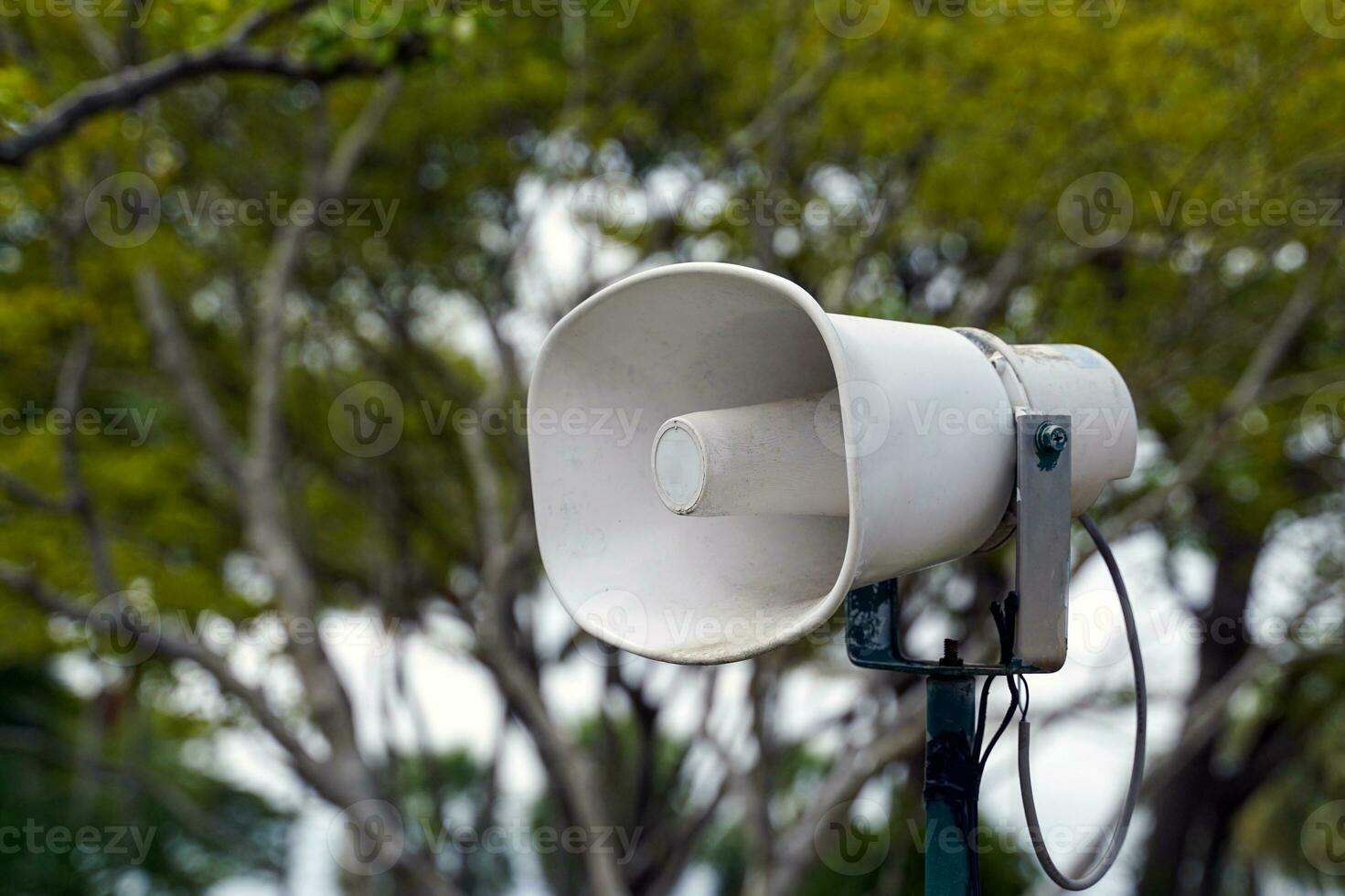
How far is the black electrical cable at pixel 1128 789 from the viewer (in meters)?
1.96

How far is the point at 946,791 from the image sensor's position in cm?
199

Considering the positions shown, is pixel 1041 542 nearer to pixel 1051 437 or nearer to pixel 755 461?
pixel 1051 437

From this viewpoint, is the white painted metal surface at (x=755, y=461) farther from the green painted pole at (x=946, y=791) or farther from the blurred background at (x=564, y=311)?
the blurred background at (x=564, y=311)

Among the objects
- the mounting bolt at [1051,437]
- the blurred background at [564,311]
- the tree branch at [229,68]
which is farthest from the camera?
the blurred background at [564,311]

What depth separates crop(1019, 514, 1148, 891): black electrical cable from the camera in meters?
1.96

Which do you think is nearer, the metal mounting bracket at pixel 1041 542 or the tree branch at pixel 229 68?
the metal mounting bracket at pixel 1041 542

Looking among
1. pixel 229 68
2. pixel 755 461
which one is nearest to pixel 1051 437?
pixel 755 461

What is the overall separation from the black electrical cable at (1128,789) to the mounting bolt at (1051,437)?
1.06 feet

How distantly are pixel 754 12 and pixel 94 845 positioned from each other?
953 cm

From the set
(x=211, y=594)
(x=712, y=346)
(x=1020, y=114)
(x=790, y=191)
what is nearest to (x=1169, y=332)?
(x=1020, y=114)

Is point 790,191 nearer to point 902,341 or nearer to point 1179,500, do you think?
point 1179,500

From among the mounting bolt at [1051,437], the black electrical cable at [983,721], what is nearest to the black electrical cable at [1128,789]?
the black electrical cable at [983,721]

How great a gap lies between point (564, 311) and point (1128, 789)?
6.26m

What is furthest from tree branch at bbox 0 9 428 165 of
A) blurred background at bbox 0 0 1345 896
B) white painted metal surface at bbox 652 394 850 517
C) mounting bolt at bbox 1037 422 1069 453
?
mounting bolt at bbox 1037 422 1069 453
